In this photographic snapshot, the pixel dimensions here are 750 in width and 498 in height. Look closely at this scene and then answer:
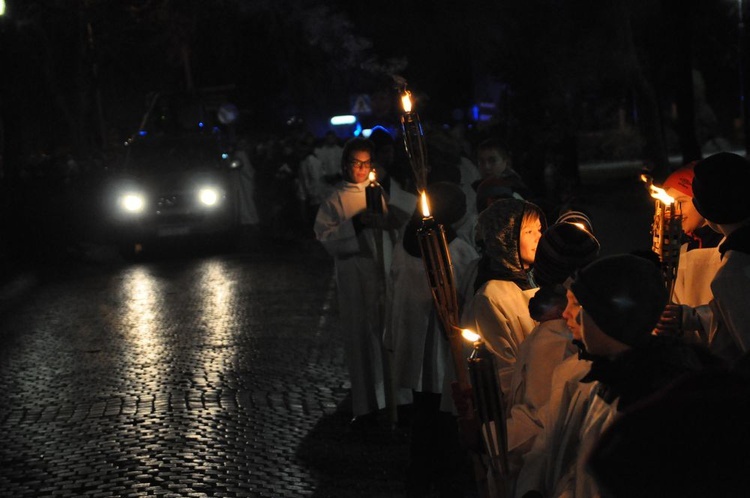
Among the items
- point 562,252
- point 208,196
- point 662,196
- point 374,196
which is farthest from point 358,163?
point 208,196

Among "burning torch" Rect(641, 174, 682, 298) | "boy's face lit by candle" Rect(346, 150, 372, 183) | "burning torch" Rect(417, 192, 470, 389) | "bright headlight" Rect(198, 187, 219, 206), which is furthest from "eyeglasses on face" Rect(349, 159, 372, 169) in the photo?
"bright headlight" Rect(198, 187, 219, 206)

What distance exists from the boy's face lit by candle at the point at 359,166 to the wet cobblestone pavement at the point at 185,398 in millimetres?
1715

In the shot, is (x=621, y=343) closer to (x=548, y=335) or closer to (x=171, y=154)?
(x=548, y=335)

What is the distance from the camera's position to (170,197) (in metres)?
20.3

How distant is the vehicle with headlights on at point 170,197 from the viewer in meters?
20.2

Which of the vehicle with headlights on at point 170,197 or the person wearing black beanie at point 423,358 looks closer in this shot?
the person wearing black beanie at point 423,358

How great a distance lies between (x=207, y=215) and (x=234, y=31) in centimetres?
2817

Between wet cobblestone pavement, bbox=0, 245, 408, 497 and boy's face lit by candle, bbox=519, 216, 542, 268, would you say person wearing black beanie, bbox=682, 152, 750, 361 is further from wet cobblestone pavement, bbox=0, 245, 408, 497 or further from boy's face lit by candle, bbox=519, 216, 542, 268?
wet cobblestone pavement, bbox=0, 245, 408, 497

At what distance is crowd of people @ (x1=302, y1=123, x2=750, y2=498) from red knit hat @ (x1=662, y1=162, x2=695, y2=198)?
0.01 m

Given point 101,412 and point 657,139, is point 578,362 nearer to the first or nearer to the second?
point 101,412

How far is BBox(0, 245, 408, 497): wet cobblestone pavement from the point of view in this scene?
6.87 meters

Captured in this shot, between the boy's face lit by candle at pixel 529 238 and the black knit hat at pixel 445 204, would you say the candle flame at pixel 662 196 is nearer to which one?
the boy's face lit by candle at pixel 529 238

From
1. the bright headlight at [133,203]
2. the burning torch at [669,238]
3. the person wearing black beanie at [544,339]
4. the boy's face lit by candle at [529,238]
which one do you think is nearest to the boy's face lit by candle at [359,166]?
the boy's face lit by candle at [529,238]

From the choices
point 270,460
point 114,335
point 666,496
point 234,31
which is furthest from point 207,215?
point 234,31
